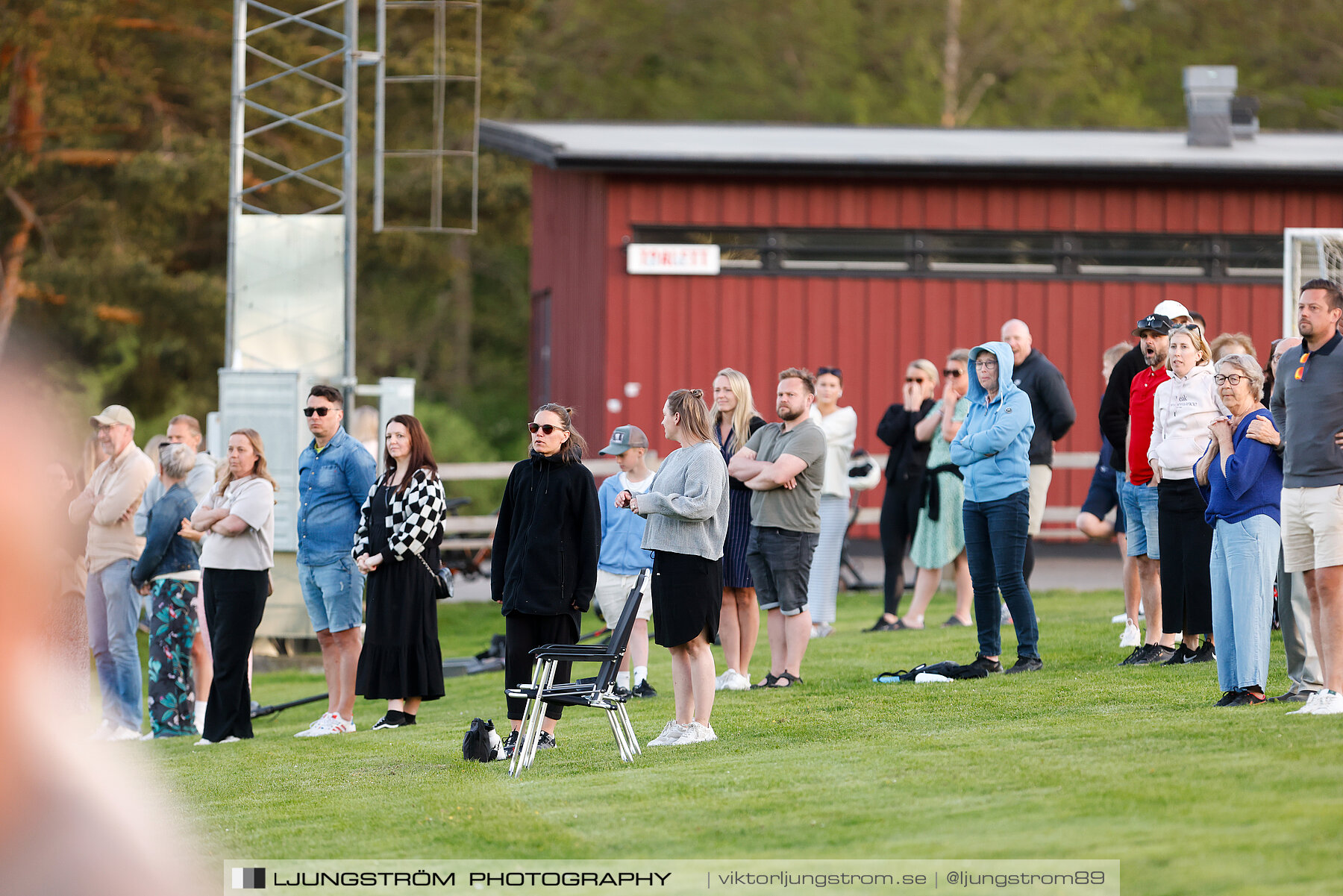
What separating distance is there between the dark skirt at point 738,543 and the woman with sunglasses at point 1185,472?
8.04 feet

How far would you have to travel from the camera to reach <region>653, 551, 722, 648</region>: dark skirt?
7527mm

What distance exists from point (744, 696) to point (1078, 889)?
450 centimetres

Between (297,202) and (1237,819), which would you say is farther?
(297,202)

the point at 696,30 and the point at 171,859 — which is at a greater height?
the point at 696,30

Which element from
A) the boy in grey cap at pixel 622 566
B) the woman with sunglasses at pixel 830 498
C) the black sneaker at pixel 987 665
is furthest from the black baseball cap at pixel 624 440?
the woman with sunglasses at pixel 830 498

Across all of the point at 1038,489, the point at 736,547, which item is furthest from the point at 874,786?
the point at 1038,489

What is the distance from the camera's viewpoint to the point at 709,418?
7.87 m

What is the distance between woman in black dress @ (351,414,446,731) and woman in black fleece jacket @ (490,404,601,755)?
1167mm

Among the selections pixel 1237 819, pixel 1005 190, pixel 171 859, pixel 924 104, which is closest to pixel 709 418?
pixel 1237 819

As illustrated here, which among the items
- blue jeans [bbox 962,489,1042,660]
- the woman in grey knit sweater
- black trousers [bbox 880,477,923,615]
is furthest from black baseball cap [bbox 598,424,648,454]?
black trousers [bbox 880,477,923,615]

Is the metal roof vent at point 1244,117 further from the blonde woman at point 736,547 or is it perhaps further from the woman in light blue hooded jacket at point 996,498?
the blonde woman at point 736,547

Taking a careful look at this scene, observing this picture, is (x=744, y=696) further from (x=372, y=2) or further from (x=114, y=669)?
(x=372, y=2)

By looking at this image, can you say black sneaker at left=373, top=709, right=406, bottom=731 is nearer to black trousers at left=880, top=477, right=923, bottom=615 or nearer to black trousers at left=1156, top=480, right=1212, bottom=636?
black trousers at left=880, top=477, right=923, bottom=615

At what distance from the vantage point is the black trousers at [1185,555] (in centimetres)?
849
